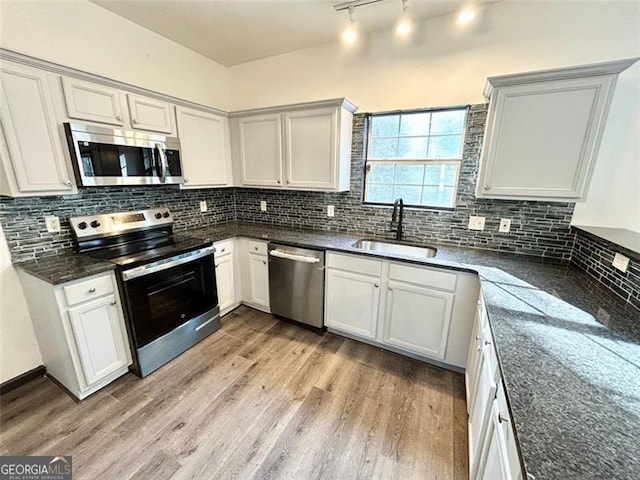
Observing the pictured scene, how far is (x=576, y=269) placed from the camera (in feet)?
6.07

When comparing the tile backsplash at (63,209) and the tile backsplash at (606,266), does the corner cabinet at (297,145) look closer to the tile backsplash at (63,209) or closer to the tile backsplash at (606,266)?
the tile backsplash at (63,209)

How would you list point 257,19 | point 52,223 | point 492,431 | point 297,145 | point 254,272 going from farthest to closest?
1. point 254,272
2. point 297,145
3. point 257,19
4. point 52,223
5. point 492,431

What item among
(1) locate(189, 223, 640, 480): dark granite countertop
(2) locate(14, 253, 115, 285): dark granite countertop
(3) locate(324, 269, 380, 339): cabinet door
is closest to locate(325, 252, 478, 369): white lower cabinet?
(3) locate(324, 269, 380, 339): cabinet door

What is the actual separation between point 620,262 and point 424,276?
1.02 metres

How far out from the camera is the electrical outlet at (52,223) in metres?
1.91

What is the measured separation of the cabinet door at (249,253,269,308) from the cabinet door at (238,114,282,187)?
83 cm

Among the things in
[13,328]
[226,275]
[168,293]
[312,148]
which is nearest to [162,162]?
[168,293]

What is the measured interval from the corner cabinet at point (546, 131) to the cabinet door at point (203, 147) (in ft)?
8.12

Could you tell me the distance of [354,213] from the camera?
9.04 ft

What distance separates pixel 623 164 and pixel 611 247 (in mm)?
720

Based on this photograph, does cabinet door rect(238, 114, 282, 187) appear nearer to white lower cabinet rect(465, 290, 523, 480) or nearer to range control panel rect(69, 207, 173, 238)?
range control panel rect(69, 207, 173, 238)

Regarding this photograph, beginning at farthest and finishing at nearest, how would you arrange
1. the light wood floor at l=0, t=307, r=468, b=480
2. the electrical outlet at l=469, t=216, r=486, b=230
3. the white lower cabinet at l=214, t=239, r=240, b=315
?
the white lower cabinet at l=214, t=239, r=240, b=315 < the electrical outlet at l=469, t=216, r=486, b=230 < the light wood floor at l=0, t=307, r=468, b=480

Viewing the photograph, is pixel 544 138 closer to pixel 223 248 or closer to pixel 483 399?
pixel 483 399

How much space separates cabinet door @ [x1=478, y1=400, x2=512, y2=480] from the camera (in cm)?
79
